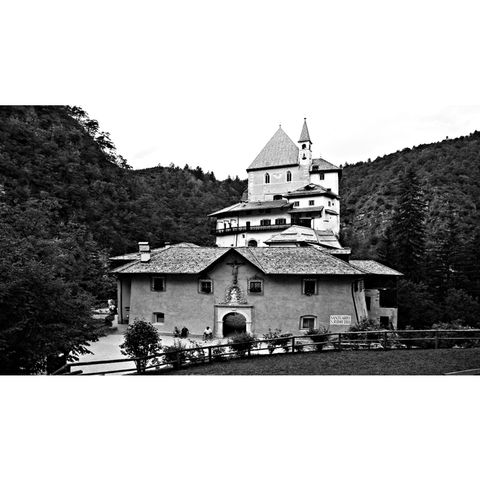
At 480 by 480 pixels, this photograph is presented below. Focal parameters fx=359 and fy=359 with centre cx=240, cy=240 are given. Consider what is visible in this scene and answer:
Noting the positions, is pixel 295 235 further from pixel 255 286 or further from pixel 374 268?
pixel 374 268

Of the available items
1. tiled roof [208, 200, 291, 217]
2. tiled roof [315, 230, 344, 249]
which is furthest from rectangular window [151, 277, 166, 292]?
tiled roof [315, 230, 344, 249]

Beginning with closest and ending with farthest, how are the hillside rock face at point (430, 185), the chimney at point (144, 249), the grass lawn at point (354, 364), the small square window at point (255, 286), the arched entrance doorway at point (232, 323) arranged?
the grass lawn at point (354, 364) < the hillside rock face at point (430, 185) < the chimney at point (144, 249) < the arched entrance doorway at point (232, 323) < the small square window at point (255, 286)

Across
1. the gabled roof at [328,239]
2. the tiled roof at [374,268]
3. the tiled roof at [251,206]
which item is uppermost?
the tiled roof at [251,206]

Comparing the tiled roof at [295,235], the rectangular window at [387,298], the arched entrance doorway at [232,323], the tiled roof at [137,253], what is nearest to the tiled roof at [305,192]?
the tiled roof at [295,235]

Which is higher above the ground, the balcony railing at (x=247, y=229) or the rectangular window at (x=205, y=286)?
the balcony railing at (x=247, y=229)

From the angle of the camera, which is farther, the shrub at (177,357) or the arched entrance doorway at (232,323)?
the arched entrance doorway at (232,323)

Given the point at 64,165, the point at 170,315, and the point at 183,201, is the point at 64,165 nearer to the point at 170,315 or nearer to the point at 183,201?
the point at 183,201

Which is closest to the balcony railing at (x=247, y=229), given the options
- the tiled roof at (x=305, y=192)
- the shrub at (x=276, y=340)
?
the tiled roof at (x=305, y=192)

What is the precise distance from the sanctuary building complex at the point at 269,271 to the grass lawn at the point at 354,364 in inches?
64.3

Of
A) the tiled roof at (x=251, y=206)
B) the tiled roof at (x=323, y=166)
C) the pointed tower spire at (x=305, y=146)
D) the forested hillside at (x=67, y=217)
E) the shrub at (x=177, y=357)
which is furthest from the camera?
the tiled roof at (x=251, y=206)

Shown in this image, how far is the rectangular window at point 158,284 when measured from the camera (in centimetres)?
586

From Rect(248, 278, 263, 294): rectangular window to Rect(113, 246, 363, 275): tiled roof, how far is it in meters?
0.23

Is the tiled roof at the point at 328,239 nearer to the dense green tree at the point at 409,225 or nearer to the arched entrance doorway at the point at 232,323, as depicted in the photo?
the dense green tree at the point at 409,225
